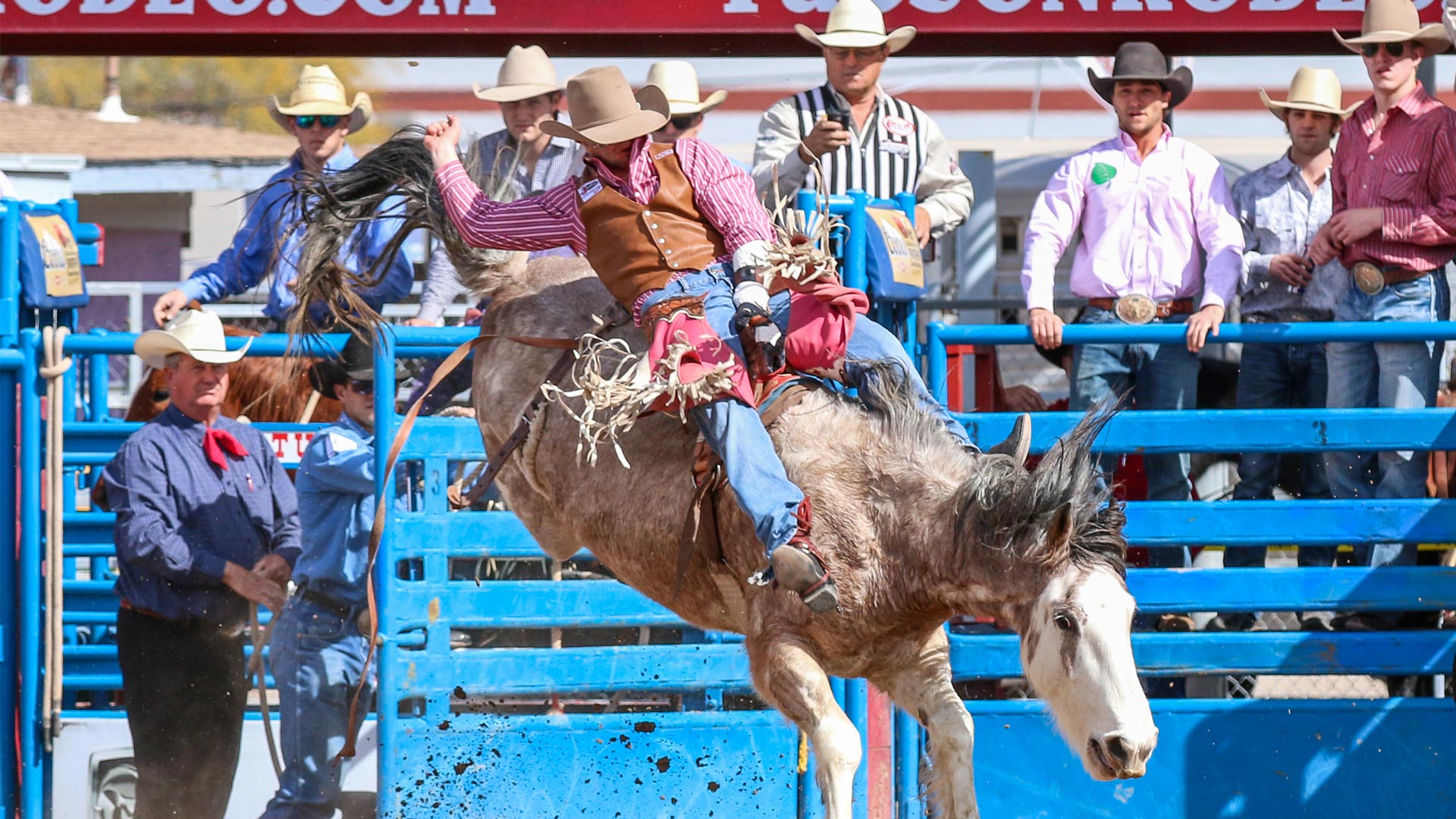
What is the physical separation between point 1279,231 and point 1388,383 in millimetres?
1031

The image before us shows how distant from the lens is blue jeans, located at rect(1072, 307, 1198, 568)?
6.09 m

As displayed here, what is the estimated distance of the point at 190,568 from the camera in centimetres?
617

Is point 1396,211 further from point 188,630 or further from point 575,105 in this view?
point 188,630

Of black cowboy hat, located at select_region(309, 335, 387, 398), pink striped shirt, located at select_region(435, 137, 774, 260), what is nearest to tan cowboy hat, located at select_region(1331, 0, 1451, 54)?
pink striped shirt, located at select_region(435, 137, 774, 260)

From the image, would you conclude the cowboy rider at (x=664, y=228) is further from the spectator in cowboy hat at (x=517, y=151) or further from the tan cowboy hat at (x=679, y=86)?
the tan cowboy hat at (x=679, y=86)

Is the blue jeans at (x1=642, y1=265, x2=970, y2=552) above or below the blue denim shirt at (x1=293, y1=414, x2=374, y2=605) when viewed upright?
above

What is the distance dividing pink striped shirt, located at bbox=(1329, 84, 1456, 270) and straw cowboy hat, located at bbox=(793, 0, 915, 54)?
6.22 ft

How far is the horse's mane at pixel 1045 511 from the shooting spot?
4418 millimetres

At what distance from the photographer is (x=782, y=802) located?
19.5 feet

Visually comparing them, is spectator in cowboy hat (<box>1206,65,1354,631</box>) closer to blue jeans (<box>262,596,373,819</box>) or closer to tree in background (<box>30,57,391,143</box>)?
blue jeans (<box>262,596,373,819</box>)

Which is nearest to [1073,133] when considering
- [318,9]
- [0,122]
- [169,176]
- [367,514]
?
[169,176]

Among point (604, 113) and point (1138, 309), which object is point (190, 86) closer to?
point (1138, 309)

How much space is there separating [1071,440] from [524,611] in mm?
2237

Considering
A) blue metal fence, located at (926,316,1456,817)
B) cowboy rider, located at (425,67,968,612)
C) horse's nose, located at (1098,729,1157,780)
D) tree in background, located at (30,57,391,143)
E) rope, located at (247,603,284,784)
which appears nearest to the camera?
horse's nose, located at (1098,729,1157,780)
